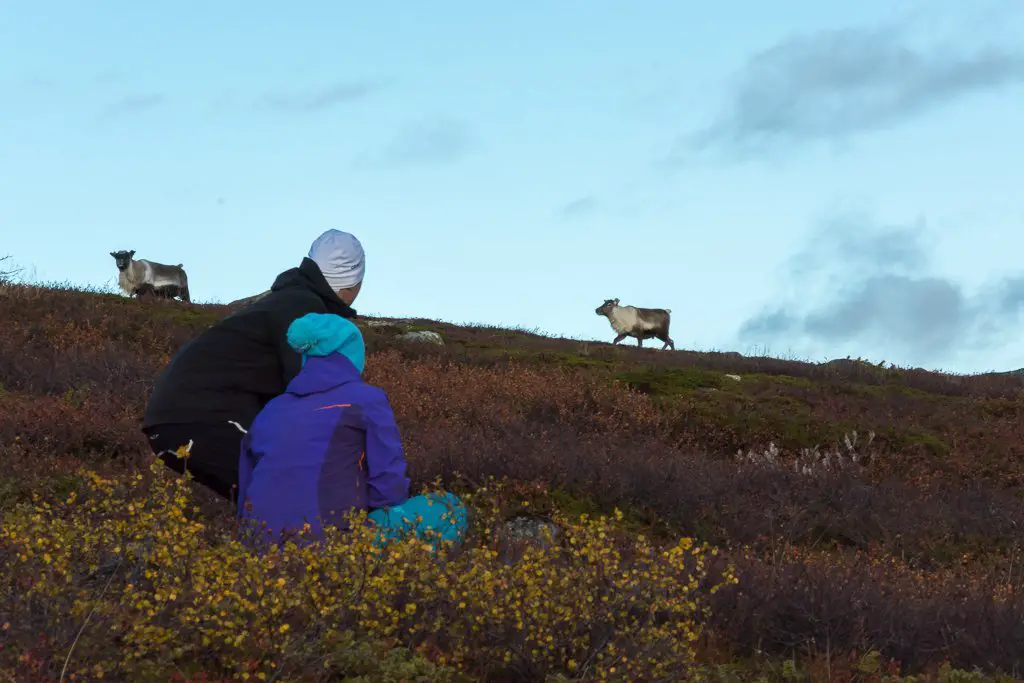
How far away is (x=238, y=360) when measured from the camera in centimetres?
607

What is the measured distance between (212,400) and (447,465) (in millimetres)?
3347

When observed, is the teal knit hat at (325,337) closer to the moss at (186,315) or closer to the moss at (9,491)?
the moss at (9,491)

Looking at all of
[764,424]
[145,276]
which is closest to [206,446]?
[764,424]

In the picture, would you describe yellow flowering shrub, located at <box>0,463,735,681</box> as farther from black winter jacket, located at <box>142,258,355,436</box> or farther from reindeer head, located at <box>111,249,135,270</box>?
Result: reindeer head, located at <box>111,249,135,270</box>

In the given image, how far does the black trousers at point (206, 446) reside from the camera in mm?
6012

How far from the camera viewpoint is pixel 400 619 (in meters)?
4.48

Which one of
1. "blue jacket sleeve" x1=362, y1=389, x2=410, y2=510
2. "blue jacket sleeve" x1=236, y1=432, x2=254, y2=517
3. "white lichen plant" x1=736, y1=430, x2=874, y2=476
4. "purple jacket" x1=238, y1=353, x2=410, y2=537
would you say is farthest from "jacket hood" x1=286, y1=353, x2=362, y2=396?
"white lichen plant" x1=736, y1=430, x2=874, y2=476

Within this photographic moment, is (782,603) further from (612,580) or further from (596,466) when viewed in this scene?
(596,466)

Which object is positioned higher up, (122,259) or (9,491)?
(122,259)

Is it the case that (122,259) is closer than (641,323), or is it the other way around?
(122,259)

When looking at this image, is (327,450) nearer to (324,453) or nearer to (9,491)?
(324,453)

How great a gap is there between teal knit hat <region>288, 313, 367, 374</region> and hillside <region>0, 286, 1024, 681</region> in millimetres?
946

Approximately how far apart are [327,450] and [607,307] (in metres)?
29.8

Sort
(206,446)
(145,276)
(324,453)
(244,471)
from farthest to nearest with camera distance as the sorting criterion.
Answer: (145,276) < (206,446) < (244,471) < (324,453)
